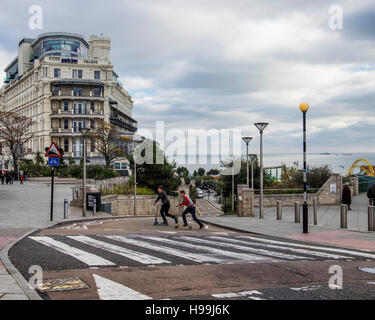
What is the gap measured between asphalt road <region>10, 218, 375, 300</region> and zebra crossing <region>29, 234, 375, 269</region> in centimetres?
2

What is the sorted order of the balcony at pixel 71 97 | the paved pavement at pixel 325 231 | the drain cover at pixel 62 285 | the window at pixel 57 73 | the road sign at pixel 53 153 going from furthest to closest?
the window at pixel 57 73 → the balcony at pixel 71 97 → the road sign at pixel 53 153 → the paved pavement at pixel 325 231 → the drain cover at pixel 62 285

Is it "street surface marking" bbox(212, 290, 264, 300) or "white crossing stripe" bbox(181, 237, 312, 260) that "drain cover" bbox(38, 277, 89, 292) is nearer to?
"street surface marking" bbox(212, 290, 264, 300)

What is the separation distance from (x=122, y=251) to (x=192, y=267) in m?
2.46

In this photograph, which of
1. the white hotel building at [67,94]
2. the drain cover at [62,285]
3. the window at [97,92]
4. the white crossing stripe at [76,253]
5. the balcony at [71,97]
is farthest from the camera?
the window at [97,92]

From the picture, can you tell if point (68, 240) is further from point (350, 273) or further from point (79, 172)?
point (79, 172)

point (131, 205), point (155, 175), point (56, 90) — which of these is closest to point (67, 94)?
point (56, 90)

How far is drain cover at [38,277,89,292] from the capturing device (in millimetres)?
6379

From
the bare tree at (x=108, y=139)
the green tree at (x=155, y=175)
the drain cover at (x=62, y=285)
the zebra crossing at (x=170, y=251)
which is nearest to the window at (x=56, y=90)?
the bare tree at (x=108, y=139)

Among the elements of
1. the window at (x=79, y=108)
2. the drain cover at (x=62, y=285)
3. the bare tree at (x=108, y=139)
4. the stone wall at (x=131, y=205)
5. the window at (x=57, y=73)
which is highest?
the window at (x=57, y=73)

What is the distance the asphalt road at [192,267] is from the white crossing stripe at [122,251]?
2 cm

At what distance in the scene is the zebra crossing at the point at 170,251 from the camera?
880 cm

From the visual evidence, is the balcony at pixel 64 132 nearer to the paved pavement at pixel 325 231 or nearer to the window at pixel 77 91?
the window at pixel 77 91

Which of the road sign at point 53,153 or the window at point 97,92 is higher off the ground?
the window at point 97,92

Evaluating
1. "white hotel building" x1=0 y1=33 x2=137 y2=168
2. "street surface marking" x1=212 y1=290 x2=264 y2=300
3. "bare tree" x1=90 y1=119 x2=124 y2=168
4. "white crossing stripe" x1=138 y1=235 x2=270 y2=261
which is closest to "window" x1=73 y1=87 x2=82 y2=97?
"white hotel building" x1=0 y1=33 x2=137 y2=168
